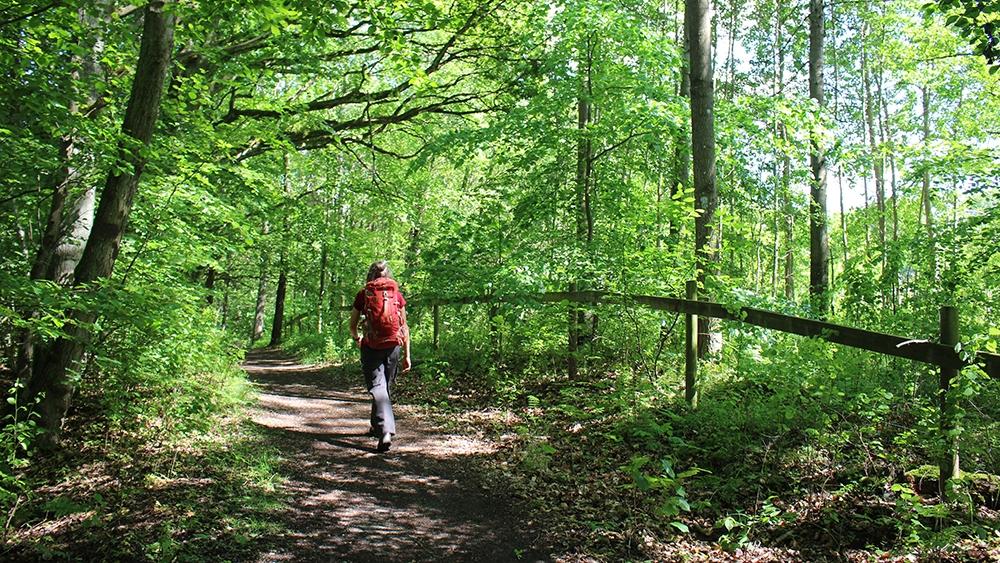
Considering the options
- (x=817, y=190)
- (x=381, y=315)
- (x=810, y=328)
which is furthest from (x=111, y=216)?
(x=817, y=190)

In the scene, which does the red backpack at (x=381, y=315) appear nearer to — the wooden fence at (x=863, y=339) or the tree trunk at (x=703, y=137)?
the wooden fence at (x=863, y=339)

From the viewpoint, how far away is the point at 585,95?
7262mm

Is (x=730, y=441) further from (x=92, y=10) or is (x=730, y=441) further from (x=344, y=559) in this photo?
(x=92, y=10)

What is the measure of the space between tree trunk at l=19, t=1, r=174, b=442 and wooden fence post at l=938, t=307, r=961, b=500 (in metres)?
5.89

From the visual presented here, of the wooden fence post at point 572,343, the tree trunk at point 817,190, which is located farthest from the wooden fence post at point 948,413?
the tree trunk at point 817,190

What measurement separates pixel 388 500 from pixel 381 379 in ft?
4.91

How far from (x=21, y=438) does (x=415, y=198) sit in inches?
352

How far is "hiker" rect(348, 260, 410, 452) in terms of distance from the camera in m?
5.41

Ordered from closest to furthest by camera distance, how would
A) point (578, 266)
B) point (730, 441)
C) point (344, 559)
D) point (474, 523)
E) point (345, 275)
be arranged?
1. point (344, 559)
2. point (474, 523)
3. point (730, 441)
4. point (578, 266)
5. point (345, 275)

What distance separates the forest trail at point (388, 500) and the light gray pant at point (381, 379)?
326mm

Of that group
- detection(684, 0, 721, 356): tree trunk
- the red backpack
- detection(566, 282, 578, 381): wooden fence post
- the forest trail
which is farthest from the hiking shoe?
detection(684, 0, 721, 356): tree trunk

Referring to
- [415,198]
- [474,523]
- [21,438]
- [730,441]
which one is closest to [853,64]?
[415,198]

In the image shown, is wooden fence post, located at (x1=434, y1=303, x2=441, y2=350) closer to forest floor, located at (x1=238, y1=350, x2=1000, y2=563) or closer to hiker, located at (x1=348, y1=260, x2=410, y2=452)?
forest floor, located at (x1=238, y1=350, x2=1000, y2=563)

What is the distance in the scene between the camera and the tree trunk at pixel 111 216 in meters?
4.40
